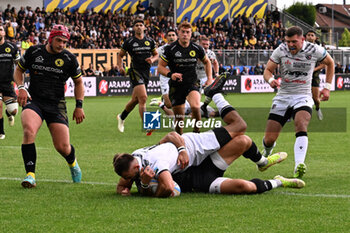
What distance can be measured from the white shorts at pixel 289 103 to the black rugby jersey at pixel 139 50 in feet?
22.0

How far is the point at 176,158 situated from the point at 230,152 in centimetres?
76

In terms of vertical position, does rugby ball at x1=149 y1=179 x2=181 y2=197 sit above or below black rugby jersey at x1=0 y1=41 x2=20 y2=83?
below

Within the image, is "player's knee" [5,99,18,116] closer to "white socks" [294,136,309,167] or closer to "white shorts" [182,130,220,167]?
"white socks" [294,136,309,167]

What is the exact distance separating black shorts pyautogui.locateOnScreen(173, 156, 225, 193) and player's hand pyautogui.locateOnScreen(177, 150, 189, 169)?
1.19 ft

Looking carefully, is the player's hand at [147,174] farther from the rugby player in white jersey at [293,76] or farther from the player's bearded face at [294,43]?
the player's bearded face at [294,43]

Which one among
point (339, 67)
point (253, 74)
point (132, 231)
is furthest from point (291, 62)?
point (339, 67)

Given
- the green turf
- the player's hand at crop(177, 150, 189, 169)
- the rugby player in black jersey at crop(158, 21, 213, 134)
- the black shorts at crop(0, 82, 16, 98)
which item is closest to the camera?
the green turf

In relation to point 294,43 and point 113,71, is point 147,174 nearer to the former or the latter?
point 294,43

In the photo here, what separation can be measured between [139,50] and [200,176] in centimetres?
896

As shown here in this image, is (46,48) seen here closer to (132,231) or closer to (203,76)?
(132,231)

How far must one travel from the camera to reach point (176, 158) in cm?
728

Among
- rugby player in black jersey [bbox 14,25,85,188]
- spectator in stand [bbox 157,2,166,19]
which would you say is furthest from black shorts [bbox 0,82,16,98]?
spectator in stand [bbox 157,2,166,19]

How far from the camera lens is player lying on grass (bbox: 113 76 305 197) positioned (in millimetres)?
7129

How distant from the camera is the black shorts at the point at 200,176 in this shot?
7.63 m
